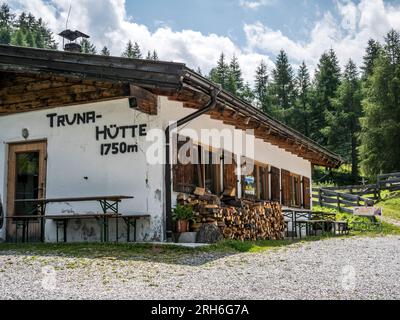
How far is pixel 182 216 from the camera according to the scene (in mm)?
9547

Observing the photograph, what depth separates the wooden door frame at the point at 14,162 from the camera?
10727mm

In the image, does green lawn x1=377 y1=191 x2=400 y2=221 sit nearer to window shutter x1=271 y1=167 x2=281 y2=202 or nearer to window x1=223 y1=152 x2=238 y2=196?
window shutter x1=271 y1=167 x2=281 y2=202

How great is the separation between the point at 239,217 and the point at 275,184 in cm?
507

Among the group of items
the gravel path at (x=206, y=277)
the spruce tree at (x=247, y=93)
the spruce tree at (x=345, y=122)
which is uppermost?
the spruce tree at (x=247, y=93)

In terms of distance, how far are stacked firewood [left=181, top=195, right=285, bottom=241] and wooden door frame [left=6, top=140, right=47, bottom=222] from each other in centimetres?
311

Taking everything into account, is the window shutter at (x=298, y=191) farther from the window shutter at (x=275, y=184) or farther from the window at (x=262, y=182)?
the window at (x=262, y=182)

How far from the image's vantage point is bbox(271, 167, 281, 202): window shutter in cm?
1550

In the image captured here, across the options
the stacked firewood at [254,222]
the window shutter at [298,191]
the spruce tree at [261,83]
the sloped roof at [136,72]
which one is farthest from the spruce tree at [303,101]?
the sloped roof at [136,72]

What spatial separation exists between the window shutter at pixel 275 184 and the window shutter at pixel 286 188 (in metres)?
0.66

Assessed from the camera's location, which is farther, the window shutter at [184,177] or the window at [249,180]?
the window at [249,180]

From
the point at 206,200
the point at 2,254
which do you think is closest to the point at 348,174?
the point at 206,200

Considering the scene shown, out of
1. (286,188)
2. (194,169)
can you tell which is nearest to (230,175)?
(194,169)

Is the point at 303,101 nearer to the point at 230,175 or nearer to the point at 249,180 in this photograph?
the point at 249,180

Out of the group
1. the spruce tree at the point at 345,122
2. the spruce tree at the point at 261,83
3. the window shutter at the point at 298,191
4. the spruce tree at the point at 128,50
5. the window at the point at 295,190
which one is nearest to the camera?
the window at the point at 295,190
